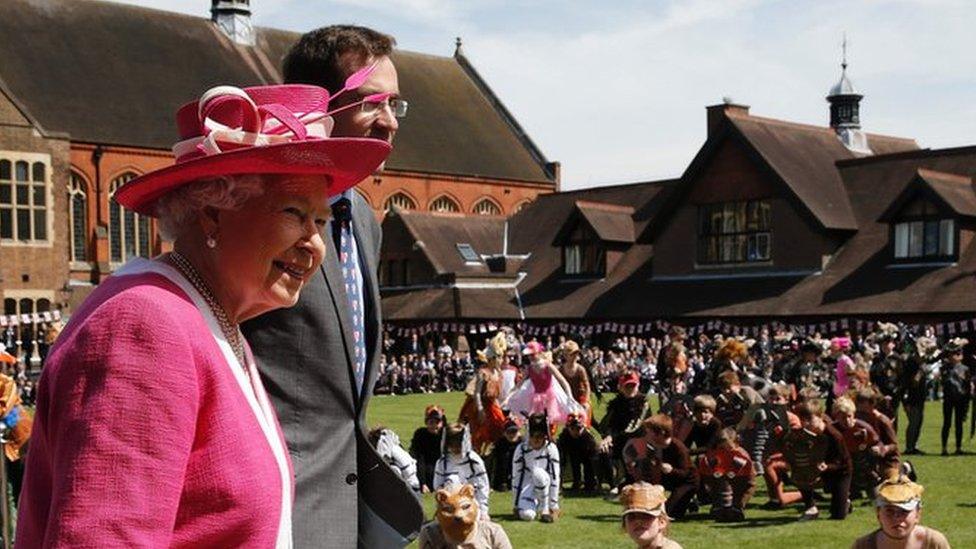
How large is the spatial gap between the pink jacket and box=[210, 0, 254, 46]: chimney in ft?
174

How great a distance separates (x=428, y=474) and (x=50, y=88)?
36.1 metres

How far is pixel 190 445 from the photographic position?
6.06ft

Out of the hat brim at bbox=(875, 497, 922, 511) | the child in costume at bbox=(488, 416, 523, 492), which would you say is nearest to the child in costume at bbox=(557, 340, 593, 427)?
the child in costume at bbox=(488, 416, 523, 492)

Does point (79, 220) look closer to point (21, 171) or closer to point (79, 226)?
point (79, 226)

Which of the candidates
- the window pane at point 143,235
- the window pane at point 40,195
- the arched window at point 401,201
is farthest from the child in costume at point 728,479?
the arched window at point 401,201

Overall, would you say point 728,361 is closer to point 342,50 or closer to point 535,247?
point 342,50

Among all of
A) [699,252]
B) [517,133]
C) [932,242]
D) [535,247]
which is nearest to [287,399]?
[932,242]

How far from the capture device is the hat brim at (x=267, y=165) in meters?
2.04

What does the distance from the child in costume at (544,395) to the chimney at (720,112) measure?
21452 mm

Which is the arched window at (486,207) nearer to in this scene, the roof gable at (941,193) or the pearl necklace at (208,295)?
the roof gable at (941,193)

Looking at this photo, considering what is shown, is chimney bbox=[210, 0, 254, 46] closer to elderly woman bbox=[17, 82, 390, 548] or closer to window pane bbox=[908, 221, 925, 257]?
window pane bbox=[908, 221, 925, 257]

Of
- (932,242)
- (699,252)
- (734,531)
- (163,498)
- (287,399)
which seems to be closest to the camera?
(163,498)

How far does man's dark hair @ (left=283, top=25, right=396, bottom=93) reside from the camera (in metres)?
3.29

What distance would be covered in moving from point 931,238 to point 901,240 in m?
0.89
